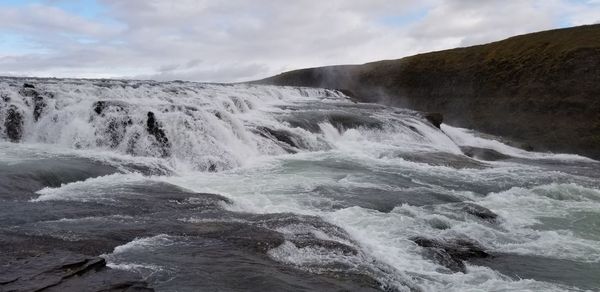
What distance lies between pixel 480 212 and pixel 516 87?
30.3 metres

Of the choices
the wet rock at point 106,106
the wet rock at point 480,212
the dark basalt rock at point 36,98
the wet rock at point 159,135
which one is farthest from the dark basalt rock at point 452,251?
the dark basalt rock at point 36,98

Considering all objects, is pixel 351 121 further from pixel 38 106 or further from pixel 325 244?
pixel 325 244

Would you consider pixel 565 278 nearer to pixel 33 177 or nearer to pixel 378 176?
pixel 378 176

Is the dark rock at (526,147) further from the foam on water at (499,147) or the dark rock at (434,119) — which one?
the dark rock at (434,119)

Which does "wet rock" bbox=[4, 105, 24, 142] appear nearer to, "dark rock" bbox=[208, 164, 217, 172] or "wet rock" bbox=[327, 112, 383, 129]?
"dark rock" bbox=[208, 164, 217, 172]

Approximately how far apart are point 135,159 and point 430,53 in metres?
42.9

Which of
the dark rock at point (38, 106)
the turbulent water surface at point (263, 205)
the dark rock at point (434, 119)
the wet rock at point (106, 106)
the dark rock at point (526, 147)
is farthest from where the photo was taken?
the dark rock at point (434, 119)

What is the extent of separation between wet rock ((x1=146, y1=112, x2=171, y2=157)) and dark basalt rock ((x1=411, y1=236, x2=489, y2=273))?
10.2 meters

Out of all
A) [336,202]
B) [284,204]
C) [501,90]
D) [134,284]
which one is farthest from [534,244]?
[501,90]

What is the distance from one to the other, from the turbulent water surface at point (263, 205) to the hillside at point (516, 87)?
9388 mm

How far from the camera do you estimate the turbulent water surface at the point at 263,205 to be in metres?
7.00

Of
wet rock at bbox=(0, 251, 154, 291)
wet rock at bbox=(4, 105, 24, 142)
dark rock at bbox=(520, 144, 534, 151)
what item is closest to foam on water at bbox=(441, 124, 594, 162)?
dark rock at bbox=(520, 144, 534, 151)

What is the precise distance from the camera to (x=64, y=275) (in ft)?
18.5

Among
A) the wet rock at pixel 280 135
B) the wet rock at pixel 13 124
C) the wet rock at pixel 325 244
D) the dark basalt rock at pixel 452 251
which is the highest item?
the wet rock at pixel 13 124
